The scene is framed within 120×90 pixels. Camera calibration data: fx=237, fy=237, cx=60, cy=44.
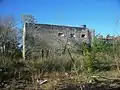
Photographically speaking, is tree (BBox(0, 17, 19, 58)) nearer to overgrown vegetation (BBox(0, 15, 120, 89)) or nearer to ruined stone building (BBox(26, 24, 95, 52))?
overgrown vegetation (BBox(0, 15, 120, 89))

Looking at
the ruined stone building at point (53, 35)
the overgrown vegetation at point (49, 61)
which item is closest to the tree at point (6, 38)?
the overgrown vegetation at point (49, 61)

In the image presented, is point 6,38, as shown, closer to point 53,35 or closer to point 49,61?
point 49,61

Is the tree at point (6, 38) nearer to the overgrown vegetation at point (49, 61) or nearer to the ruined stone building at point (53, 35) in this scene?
the overgrown vegetation at point (49, 61)

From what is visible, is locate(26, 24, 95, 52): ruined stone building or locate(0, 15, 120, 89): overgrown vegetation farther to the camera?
locate(26, 24, 95, 52): ruined stone building

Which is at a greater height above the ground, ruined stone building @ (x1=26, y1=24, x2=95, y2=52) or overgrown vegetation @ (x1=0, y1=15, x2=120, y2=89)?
ruined stone building @ (x1=26, y1=24, x2=95, y2=52)

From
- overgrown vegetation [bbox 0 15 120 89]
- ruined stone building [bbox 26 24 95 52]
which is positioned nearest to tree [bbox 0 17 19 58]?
overgrown vegetation [bbox 0 15 120 89]

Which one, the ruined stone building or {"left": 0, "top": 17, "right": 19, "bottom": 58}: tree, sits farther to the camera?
the ruined stone building

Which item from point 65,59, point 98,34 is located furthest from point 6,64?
point 98,34

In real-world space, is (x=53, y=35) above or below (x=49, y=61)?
above

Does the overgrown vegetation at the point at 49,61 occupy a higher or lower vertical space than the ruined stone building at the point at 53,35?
lower

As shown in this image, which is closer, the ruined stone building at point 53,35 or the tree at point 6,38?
the tree at point 6,38

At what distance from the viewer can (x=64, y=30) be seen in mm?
15828

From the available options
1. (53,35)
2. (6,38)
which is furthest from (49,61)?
(53,35)

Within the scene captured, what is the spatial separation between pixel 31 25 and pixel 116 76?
694 cm
